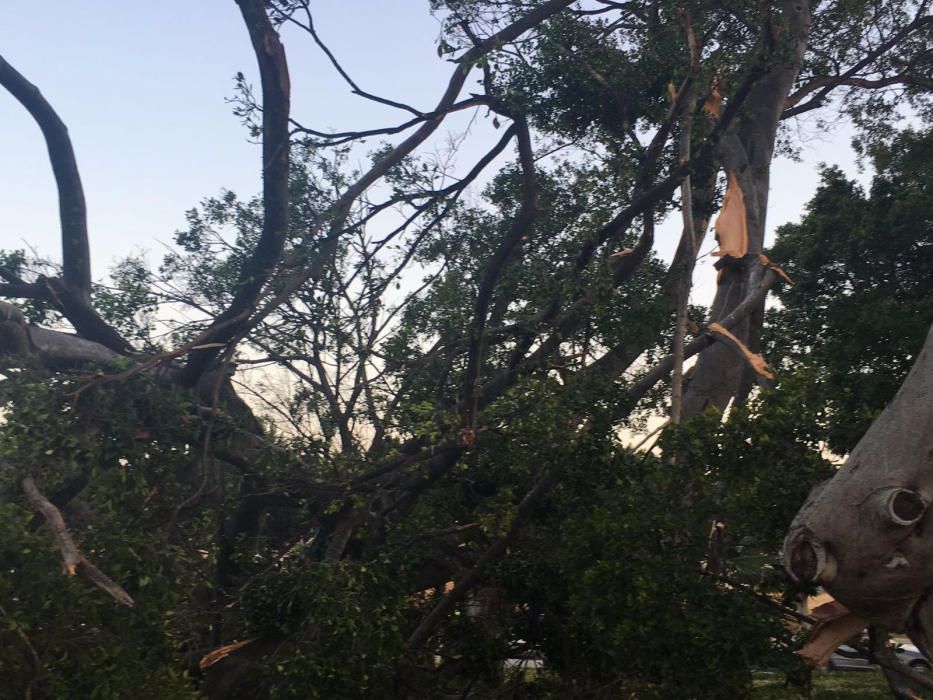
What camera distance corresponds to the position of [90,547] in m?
5.95

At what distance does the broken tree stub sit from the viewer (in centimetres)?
488

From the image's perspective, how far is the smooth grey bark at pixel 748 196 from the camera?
9805mm

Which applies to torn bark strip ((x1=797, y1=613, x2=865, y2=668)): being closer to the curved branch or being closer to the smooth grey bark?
the smooth grey bark

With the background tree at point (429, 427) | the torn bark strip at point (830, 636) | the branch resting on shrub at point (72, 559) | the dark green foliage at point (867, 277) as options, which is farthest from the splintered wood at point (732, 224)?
the branch resting on shrub at point (72, 559)

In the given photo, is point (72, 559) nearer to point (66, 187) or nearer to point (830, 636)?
point (830, 636)

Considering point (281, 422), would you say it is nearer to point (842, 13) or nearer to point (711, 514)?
point (711, 514)

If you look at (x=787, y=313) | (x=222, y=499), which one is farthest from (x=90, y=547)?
(x=787, y=313)

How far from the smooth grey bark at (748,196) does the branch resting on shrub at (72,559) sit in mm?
6127

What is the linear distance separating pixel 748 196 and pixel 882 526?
6.04 m

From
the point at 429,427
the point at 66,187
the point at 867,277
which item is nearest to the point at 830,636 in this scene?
the point at 429,427

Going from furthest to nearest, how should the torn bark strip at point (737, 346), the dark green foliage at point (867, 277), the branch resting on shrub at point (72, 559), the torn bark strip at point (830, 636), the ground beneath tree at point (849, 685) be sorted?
the ground beneath tree at point (849, 685)
the dark green foliage at point (867, 277)
the torn bark strip at point (737, 346)
the torn bark strip at point (830, 636)
the branch resting on shrub at point (72, 559)

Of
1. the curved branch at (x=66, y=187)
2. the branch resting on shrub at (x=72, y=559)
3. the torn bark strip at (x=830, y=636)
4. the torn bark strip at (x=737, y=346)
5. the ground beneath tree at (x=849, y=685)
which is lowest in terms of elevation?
the ground beneath tree at (x=849, y=685)

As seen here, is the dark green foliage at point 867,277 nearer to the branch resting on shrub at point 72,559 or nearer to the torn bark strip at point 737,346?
the torn bark strip at point 737,346

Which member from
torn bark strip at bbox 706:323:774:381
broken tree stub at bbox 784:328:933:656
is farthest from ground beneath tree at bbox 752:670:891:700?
broken tree stub at bbox 784:328:933:656
